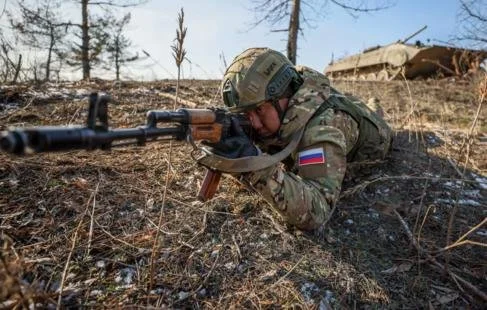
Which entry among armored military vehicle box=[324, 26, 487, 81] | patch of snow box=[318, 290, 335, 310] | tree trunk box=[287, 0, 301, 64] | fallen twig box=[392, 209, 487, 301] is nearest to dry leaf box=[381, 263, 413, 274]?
fallen twig box=[392, 209, 487, 301]

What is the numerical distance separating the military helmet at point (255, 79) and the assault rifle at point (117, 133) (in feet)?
0.48

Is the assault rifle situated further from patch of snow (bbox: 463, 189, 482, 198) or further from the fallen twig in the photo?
patch of snow (bbox: 463, 189, 482, 198)

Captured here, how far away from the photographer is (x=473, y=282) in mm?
2268

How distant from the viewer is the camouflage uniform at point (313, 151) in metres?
2.33

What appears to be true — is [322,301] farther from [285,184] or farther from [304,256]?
[285,184]

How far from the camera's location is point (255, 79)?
2.58 meters

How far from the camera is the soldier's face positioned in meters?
2.70

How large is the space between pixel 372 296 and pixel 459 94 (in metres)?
8.85

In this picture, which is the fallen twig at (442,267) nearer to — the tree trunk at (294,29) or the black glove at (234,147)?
the black glove at (234,147)

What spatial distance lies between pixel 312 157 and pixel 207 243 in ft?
3.03

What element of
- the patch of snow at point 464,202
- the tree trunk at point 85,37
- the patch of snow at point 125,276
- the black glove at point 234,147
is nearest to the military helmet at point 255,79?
the black glove at point 234,147

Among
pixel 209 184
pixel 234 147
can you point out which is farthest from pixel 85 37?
pixel 234 147

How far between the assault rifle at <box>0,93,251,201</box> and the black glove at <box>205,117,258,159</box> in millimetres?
38

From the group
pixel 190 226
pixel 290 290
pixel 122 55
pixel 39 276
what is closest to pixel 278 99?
pixel 190 226
